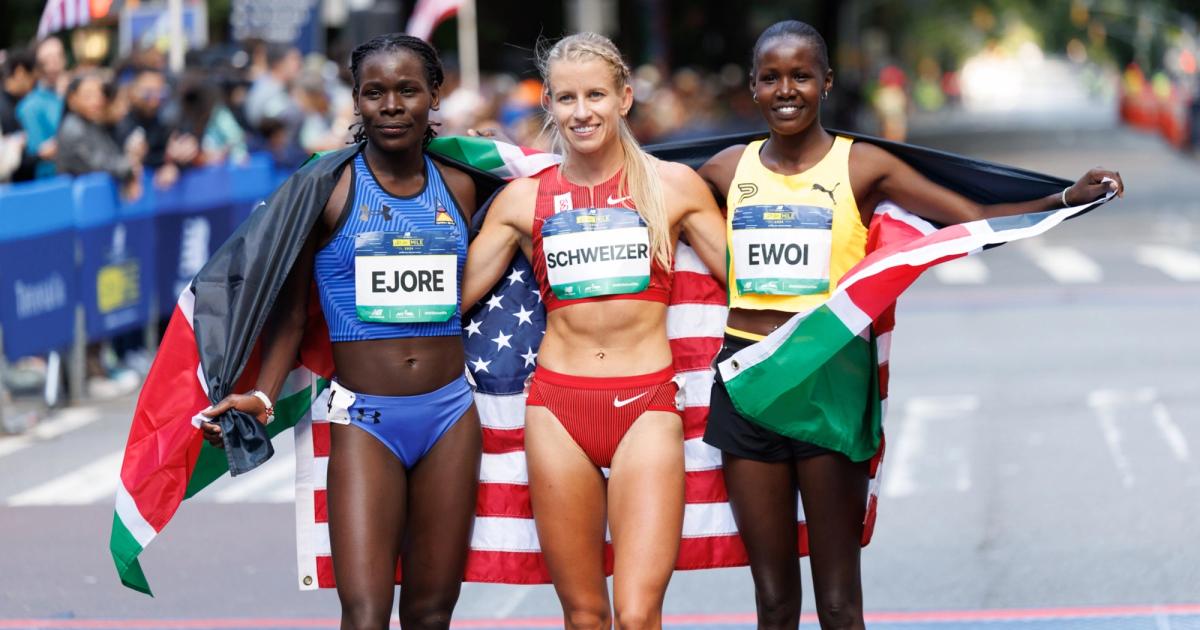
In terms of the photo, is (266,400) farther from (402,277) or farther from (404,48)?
(404,48)

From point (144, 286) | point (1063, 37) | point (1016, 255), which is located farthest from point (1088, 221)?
→ point (1063, 37)

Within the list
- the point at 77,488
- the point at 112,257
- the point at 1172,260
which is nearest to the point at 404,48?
the point at 77,488

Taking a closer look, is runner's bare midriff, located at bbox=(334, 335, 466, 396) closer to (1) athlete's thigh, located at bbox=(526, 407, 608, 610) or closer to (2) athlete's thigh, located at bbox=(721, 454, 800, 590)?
(1) athlete's thigh, located at bbox=(526, 407, 608, 610)

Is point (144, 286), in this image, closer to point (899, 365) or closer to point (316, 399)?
point (899, 365)

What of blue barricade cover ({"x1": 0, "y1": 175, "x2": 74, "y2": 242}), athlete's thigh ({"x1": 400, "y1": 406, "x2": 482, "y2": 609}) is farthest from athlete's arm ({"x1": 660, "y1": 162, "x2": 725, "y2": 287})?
blue barricade cover ({"x1": 0, "y1": 175, "x2": 74, "y2": 242})

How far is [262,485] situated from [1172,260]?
13838mm

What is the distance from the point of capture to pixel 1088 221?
2722 centimetres

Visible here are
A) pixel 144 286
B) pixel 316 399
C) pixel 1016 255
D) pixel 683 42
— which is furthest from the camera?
pixel 683 42

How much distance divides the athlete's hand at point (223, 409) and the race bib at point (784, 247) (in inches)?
56.0

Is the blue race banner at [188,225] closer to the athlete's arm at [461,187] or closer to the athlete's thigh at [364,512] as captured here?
the athlete's arm at [461,187]

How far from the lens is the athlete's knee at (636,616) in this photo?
16.2 ft

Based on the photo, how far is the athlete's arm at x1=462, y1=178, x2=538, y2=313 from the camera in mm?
5254

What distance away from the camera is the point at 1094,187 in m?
5.14

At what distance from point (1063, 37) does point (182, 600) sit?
15049 cm
